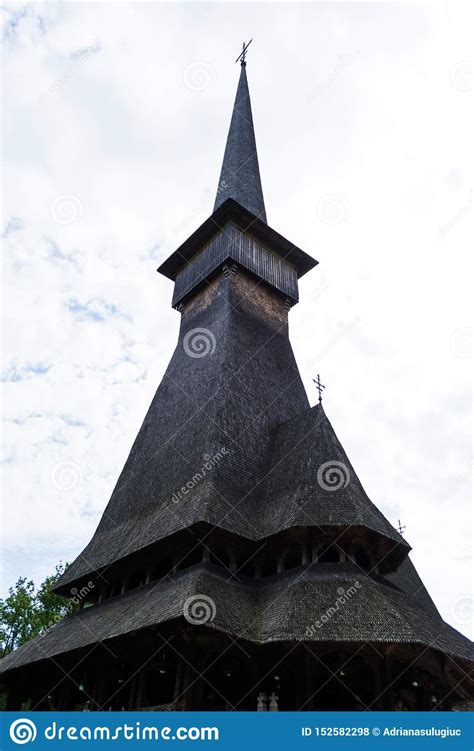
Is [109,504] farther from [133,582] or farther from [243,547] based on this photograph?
[243,547]

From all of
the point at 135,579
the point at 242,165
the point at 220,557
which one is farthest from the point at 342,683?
the point at 242,165

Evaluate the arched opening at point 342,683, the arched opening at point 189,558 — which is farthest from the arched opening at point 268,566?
the arched opening at point 342,683

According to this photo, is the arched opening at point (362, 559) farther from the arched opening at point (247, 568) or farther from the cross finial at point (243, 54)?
the cross finial at point (243, 54)

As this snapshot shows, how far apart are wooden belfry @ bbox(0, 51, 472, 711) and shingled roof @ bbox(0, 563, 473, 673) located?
5 cm

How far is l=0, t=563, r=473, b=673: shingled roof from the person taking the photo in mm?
14023

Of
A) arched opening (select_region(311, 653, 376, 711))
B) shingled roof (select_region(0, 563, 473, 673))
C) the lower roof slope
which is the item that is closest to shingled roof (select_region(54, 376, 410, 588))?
the lower roof slope

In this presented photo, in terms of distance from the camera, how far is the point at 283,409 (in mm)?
24141

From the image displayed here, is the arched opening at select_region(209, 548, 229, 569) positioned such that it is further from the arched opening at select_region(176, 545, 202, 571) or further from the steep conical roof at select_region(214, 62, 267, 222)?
the steep conical roof at select_region(214, 62, 267, 222)

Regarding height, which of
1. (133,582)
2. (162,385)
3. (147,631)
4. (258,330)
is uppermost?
(258,330)

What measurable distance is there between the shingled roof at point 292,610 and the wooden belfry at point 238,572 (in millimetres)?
48

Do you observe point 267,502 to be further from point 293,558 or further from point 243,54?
point 243,54

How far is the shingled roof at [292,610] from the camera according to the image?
14023 mm
